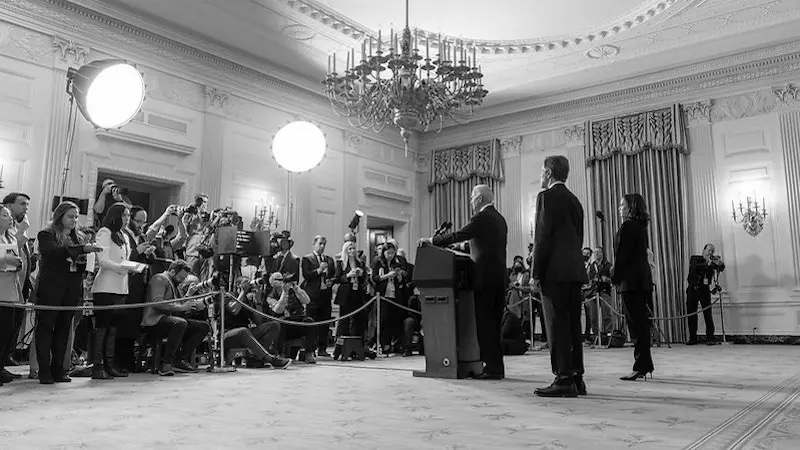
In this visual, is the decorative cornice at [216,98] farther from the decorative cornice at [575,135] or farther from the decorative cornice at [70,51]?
the decorative cornice at [575,135]

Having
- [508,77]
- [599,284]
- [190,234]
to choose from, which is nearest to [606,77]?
[508,77]

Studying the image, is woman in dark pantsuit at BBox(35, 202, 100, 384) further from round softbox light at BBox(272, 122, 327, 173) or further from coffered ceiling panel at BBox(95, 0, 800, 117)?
round softbox light at BBox(272, 122, 327, 173)

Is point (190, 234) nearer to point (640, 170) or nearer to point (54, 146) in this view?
point (54, 146)

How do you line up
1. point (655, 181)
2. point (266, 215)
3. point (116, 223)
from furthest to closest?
point (655, 181) < point (266, 215) < point (116, 223)

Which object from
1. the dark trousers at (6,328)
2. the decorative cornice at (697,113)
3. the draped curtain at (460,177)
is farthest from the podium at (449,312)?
the draped curtain at (460,177)

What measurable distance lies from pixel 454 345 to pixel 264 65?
6989 millimetres

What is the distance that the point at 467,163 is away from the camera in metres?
12.5

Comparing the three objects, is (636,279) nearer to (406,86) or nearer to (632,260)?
(632,260)

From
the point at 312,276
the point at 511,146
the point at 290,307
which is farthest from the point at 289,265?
the point at 511,146

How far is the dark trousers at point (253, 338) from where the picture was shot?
5496mm

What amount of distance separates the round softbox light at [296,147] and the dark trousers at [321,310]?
124 inches

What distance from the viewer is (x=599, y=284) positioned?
361 inches

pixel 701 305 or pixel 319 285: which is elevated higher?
pixel 319 285

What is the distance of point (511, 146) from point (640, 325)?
323 inches
